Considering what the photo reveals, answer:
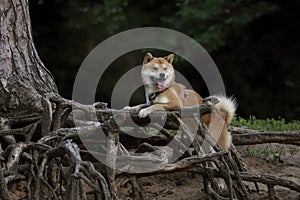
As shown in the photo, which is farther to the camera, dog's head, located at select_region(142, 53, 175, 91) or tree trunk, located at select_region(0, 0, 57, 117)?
dog's head, located at select_region(142, 53, 175, 91)

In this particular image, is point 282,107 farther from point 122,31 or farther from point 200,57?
point 122,31

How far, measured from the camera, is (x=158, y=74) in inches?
203

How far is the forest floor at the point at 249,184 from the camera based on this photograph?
182 inches

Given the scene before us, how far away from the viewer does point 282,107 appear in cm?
1056

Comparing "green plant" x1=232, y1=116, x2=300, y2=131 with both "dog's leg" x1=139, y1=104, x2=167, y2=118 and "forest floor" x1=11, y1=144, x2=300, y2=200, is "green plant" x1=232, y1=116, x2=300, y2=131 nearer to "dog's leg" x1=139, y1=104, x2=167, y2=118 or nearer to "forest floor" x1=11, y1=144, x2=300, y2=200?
"forest floor" x1=11, y1=144, x2=300, y2=200

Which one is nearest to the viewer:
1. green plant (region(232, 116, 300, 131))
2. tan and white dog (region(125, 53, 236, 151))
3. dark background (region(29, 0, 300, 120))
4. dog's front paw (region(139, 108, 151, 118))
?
dog's front paw (region(139, 108, 151, 118))

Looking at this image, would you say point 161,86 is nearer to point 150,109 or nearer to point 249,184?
point 150,109

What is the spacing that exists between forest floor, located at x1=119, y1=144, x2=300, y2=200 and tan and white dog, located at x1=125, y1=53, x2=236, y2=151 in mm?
401

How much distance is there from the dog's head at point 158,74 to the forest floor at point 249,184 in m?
0.70

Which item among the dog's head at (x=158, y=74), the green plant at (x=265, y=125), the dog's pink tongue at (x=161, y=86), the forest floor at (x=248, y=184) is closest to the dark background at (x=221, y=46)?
the green plant at (x=265, y=125)

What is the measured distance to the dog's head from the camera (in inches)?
202

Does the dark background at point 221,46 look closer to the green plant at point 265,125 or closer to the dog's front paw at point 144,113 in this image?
the green plant at point 265,125

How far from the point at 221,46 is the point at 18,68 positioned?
5578 mm

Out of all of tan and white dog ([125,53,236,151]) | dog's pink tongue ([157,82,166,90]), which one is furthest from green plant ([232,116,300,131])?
dog's pink tongue ([157,82,166,90])
